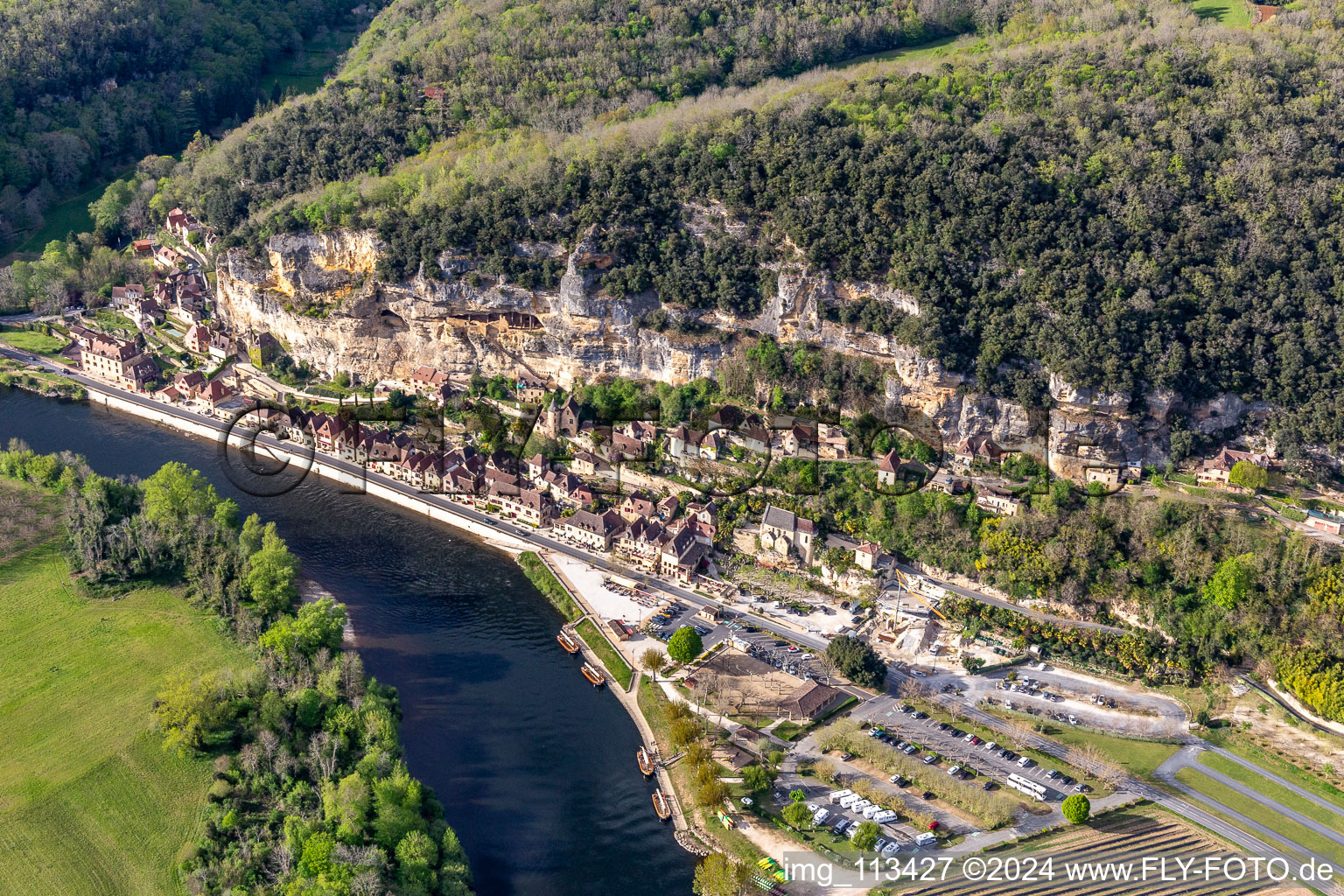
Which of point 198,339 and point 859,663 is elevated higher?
point 198,339

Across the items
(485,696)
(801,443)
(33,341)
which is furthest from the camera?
(33,341)

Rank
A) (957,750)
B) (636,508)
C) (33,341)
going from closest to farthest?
1. (957,750)
2. (636,508)
3. (33,341)

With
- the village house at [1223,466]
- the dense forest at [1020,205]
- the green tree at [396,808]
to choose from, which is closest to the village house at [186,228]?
the dense forest at [1020,205]

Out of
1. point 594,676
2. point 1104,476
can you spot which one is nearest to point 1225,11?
point 1104,476

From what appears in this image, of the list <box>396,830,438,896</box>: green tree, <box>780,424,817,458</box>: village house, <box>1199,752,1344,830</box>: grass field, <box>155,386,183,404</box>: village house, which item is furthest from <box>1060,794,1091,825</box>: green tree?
<box>155,386,183,404</box>: village house

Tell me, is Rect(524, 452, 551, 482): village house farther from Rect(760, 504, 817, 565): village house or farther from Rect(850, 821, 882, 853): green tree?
Rect(850, 821, 882, 853): green tree

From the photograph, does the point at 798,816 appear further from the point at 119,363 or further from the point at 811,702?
the point at 119,363
